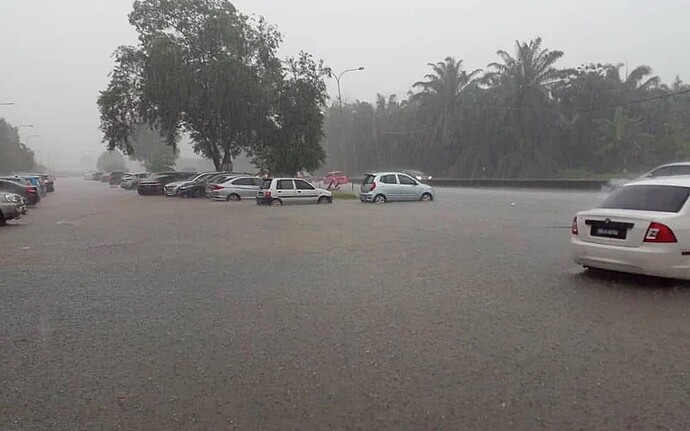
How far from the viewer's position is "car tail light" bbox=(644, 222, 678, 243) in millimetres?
7465

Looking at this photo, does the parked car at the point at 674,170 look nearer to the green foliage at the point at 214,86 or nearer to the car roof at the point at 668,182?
the car roof at the point at 668,182

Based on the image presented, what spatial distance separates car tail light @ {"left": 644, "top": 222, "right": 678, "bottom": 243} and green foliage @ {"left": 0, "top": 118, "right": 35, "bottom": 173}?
100803 millimetres

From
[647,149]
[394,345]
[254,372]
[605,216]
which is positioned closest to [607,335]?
[394,345]

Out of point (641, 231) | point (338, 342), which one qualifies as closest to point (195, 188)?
point (641, 231)

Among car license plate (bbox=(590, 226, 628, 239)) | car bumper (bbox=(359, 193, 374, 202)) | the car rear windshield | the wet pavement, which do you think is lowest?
the wet pavement

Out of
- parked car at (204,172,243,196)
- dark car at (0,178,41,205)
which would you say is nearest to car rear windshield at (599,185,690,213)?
parked car at (204,172,243,196)

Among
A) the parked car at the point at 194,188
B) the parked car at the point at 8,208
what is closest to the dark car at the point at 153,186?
the parked car at the point at 194,188

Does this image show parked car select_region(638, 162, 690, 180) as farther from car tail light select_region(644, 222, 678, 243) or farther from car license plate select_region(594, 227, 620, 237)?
car tail light select_region(644, 222, 678, 243)

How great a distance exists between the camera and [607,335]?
575 cm

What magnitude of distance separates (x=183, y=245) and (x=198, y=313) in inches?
254

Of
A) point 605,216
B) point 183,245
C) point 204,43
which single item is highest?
point 204,43

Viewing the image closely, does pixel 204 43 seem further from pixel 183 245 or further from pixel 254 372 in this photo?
pixel 254 372

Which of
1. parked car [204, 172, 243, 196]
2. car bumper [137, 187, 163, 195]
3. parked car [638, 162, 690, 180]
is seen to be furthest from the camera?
car bumper [137, 187, 163, 195]

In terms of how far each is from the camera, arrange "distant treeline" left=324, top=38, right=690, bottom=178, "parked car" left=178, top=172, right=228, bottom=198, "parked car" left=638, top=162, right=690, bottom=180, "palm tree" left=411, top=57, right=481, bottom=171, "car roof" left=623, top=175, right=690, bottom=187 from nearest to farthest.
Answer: "car roof" left=623, top=175, right=690, bottom=187 → "parked car" left=638, top=162, right=690, bottom=180 → "parked car" left=178, top=172, right=228, bottom=198 → "distant treeline" left=324, top=38, right=690, bottom=178 → "palm tree" left=411, top=57, right=481, bottom=171
